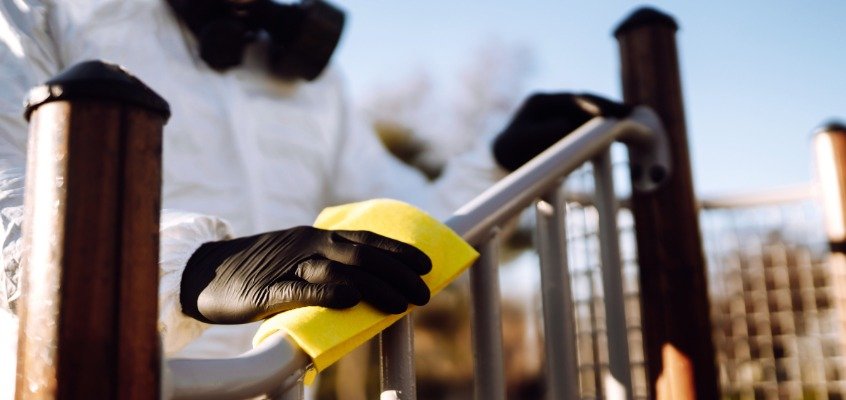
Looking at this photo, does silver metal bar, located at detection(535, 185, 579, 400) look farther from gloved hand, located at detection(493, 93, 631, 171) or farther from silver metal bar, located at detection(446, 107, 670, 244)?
gloved hand, located at detection(493, 93, 631, 171)

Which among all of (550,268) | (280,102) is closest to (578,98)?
(550,268)

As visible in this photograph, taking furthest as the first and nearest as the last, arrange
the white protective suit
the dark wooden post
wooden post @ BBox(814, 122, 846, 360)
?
wooden post @ BBox(814, 122, 846, 360)
the white protective suit
the dark wooden post

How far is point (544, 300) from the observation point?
1.12m

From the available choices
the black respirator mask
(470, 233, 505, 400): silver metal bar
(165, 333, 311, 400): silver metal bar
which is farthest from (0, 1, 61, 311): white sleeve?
(470, 233, 505, 400): silver metal bar

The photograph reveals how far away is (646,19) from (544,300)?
0.70m

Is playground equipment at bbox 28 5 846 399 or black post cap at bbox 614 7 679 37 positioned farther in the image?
black post cap at bbox 614 7 679 37

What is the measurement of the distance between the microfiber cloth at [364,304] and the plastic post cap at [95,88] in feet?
0.74

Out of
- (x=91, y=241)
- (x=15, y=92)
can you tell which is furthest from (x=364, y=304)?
(x=15, y=92)

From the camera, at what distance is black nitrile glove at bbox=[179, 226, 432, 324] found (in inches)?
27.3

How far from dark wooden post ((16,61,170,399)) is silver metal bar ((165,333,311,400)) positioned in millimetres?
41

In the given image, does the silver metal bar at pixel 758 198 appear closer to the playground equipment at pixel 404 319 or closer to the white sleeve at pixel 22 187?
the playground equipment at pixel 404 319

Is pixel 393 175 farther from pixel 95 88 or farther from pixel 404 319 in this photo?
pixel 95 88

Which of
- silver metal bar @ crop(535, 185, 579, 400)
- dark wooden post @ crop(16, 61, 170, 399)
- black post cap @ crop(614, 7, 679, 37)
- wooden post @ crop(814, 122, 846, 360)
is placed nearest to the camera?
dark wooden post @ crop(16, 61, 170, 399)

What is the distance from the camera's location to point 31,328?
0.48 m
